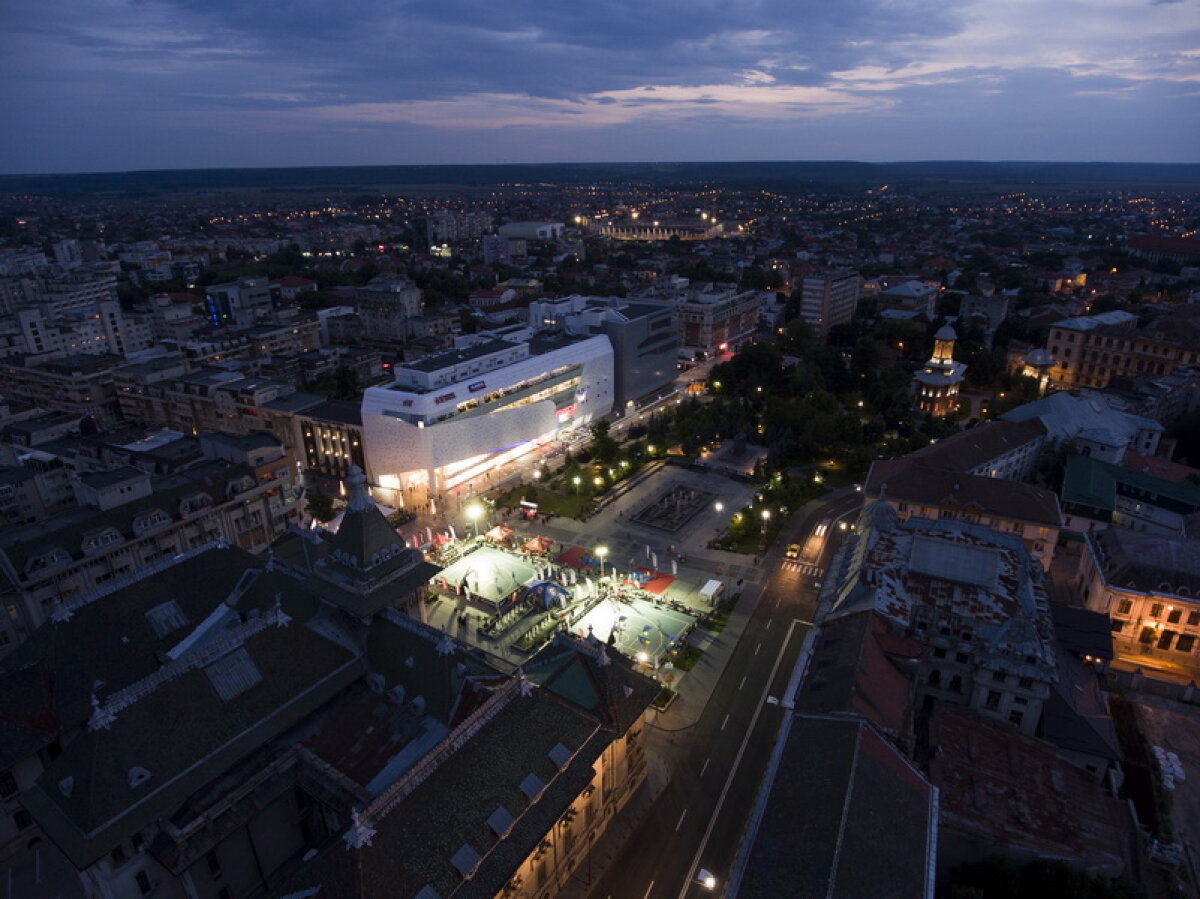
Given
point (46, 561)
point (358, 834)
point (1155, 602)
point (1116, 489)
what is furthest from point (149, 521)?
point (1116, 489)

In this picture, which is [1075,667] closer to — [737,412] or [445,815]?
[445,815]

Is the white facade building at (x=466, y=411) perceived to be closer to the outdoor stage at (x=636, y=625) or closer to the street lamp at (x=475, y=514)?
the street lamp at (x=475, y=514)

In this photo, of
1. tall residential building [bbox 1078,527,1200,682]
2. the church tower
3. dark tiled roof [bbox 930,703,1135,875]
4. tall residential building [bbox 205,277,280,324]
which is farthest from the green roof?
tall residential building [bbox 205,277,280,324]

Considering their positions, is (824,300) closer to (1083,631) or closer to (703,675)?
(1083,631)

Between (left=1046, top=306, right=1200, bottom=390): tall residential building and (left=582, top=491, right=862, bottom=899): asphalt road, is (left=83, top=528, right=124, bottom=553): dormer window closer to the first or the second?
(left=582, top=491, right=862, bottom=899): asphalt road

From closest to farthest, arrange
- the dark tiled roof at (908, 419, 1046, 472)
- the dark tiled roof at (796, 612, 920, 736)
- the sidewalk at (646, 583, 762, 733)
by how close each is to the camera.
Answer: the dark tiled roof at (796, 612, 920, 736) < the sidewalk at (646, 583, 762, 733) < the dark tiled roof at (908, 419, 1046, 472)
